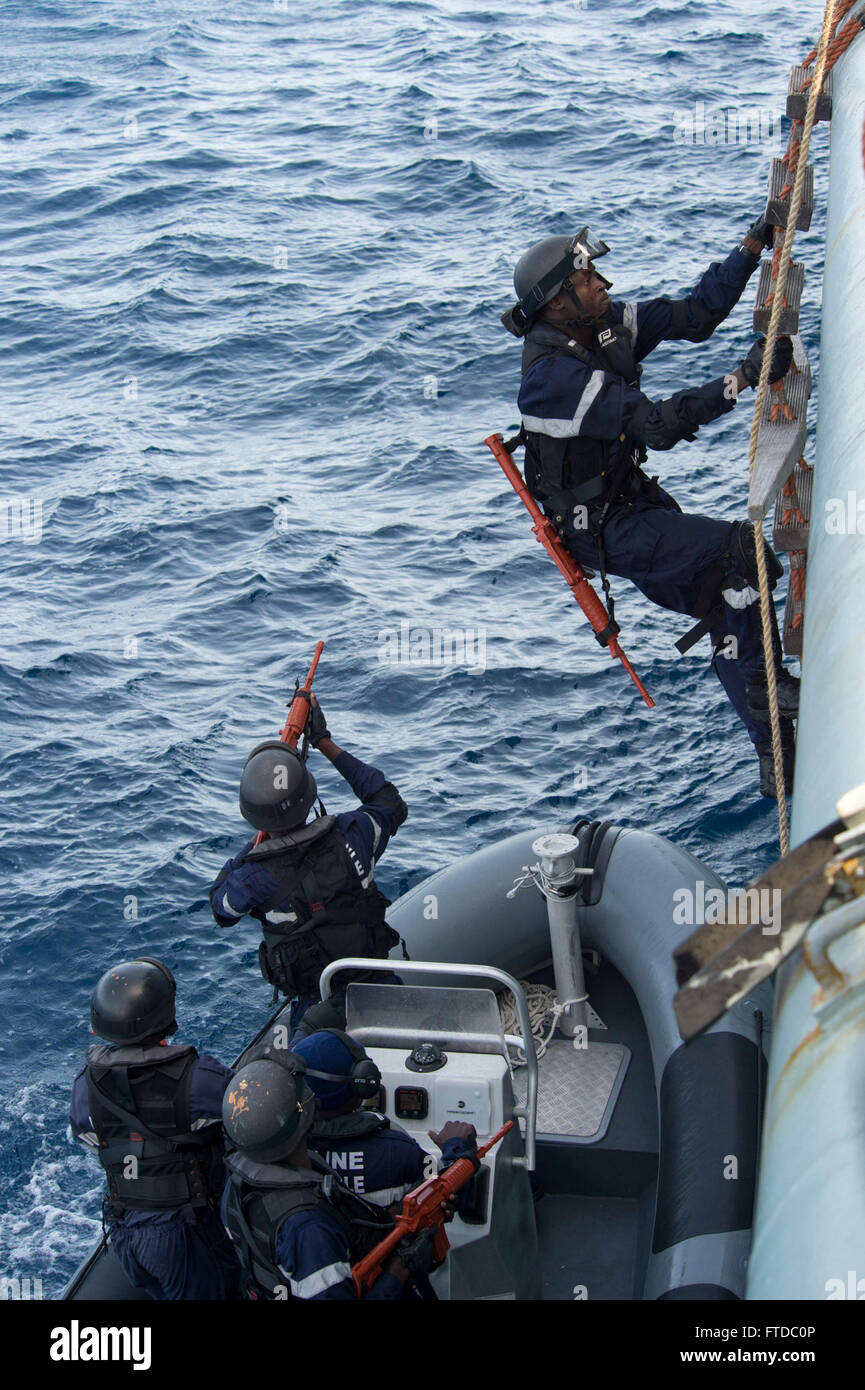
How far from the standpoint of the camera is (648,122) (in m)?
24.2

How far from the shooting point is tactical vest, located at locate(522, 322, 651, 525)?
22.4 ft

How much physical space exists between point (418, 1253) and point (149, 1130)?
1098 mm

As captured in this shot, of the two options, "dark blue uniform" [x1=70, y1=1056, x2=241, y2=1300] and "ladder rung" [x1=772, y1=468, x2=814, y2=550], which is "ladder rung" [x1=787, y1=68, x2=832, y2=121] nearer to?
"ladder rung" [x1=772, y1=468, x2=814, y2=550]

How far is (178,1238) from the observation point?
529cm

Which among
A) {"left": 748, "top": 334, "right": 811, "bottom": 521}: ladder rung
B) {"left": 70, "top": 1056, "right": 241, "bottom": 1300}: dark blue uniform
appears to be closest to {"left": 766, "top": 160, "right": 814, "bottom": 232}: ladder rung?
{"left": 748, "top": 334, "right": 811, "bottom": 521}: ladder rung

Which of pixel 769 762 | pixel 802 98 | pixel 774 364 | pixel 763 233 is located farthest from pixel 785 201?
pixel 769 762

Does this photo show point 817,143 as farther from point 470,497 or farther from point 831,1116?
point 831,1116

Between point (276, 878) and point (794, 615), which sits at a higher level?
point (794, 615)

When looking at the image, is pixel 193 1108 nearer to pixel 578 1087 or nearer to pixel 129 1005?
pixel 129 1005

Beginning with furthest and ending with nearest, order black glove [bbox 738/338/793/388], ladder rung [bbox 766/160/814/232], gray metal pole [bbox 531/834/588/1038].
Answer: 1. gray metal pole [bbox 531/834/588/1038]
2. ladder rung [bbox 766/160/814/232]
3. black glove [bbox 738/338/793/388]

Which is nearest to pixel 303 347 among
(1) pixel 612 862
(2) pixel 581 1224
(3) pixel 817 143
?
(3) pixel 817 143

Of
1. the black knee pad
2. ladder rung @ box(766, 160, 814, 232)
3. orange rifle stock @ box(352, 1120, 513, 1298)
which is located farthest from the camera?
the black knee pad

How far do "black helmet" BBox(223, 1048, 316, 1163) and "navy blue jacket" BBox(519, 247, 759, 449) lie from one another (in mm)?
3222

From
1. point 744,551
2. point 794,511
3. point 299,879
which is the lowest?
point 299,879
